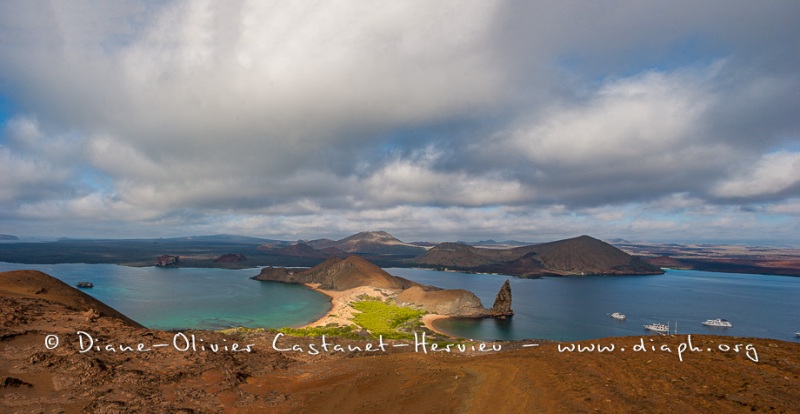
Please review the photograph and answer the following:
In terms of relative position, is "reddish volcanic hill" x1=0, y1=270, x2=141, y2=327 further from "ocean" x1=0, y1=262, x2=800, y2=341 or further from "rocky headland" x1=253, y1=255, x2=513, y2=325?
"rocky headland" x1=253, y1=255, x2=513, y2=325

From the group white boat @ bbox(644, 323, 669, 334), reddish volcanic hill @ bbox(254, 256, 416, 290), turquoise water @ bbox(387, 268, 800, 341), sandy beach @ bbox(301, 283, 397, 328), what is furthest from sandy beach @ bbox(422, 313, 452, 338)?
white boat @ bbox(644, 323, 669, 334)

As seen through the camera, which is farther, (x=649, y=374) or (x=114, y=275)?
(x=114, y=275)

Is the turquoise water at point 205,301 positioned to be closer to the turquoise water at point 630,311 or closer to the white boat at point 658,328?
the turquoise water at point 630,311

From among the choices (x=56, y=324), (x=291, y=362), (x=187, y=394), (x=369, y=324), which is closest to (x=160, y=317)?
(x=369, y=324)

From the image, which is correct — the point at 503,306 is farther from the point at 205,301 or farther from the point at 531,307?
the point at 205,301

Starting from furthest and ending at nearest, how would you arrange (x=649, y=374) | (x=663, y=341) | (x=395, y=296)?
1. (x=395, y=296)
2. (x=663, y=341)
3. (x=649, y=374)

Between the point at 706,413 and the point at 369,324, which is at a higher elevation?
the point at 706,413

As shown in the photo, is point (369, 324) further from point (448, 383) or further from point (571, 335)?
point (448, 383)
